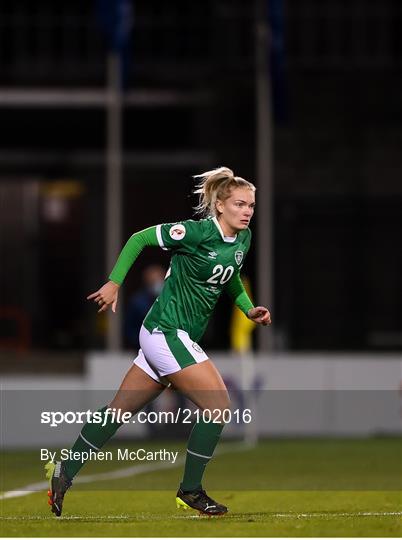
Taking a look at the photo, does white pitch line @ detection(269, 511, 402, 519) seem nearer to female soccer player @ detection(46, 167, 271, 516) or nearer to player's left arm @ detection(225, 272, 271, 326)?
female soccer player @ detection(46, 167, 271, 516)

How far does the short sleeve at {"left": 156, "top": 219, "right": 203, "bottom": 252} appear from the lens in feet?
29.9

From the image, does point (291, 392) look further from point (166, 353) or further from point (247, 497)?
point (166, 353)

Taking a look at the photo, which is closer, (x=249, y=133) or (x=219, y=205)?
→ (x=219, y=205)

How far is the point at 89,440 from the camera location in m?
9.19

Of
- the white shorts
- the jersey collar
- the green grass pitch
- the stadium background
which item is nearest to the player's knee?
the white shorts

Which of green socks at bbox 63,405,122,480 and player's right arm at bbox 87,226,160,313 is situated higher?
player's right arm at bbox 87,226,160,313

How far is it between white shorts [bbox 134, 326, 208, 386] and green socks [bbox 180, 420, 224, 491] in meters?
0.31

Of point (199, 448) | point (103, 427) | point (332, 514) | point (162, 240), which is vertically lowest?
point (332, 514)

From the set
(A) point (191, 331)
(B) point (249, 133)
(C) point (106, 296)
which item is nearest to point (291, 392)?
(B) point (249, 133)

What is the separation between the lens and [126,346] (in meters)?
27.6

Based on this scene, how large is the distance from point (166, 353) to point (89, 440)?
618mm

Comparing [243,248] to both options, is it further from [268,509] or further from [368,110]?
[368,110]

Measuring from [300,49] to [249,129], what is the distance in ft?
4.80

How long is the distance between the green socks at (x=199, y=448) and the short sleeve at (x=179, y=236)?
3.08 ft
